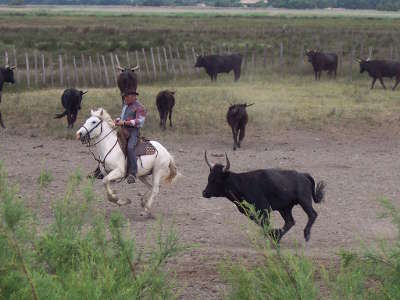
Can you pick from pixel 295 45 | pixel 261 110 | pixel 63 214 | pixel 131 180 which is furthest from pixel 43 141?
pixel 295 45

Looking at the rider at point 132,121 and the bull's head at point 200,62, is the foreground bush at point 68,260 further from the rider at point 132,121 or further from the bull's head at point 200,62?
the bull's head at point 200,62

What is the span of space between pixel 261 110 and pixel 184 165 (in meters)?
6.40

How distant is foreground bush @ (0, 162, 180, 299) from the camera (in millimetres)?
4148

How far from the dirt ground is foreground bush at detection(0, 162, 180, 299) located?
85 centimetres

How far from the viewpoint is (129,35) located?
50875 millimetres

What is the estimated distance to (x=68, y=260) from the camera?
5.18m

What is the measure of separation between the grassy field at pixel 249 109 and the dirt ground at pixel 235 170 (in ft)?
2.51

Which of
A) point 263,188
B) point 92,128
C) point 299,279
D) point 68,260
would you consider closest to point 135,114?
point 92,128

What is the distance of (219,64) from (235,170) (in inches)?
632

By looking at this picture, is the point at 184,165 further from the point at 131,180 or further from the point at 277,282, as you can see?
the point at 277,282

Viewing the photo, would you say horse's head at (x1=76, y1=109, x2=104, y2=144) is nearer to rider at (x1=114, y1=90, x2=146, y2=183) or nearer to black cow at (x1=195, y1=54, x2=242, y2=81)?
rider at (x1=114, y1=90, x2=146, y2=183)

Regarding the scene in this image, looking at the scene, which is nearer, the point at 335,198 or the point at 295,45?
the point at 335,198

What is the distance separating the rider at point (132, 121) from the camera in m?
10.9

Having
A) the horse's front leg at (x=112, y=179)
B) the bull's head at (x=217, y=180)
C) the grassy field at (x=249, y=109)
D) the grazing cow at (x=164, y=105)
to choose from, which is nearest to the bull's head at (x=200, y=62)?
the grassy field at (x=249, y=109)
